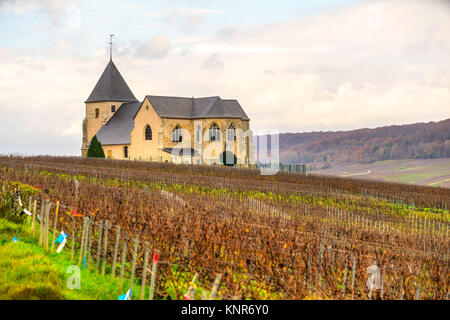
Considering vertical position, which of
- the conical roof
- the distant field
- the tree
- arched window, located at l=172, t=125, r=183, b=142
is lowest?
the distant field

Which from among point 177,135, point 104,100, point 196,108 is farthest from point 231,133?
point 104,100

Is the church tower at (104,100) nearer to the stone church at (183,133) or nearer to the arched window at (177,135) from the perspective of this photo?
the stone church at (183,133)

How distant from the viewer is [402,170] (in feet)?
461

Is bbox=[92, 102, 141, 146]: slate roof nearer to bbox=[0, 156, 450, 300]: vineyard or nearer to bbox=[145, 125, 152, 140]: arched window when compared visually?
bbox=[145, 125, 152, 140]: arched window

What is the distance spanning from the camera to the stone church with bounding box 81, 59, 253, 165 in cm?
5734

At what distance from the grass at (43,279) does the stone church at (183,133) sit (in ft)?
147

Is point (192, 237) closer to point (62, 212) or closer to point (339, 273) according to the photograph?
point (339, 273)

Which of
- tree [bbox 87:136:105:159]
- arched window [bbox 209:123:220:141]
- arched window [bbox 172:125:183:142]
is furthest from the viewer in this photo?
arched window [bbox 172:125:183:142]

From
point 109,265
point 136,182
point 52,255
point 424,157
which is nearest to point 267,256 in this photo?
point 109,265

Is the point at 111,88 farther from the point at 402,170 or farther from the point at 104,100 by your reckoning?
the point at 402,170

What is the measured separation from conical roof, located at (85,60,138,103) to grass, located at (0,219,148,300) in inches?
2187

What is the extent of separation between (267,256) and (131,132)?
4985 cm

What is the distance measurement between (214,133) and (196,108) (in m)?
4.05

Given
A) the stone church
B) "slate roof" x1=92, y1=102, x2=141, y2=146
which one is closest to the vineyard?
the stone church
